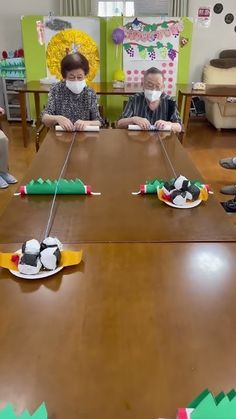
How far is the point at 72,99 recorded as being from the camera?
2.30 metres

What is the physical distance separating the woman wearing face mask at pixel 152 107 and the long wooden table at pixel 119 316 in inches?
41.1

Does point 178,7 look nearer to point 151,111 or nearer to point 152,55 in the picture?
point 152,55

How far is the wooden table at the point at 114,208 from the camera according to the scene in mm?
1047

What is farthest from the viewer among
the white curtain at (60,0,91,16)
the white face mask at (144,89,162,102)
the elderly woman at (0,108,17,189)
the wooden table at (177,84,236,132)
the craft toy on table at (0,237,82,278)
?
the white curtain at (60,0,91,16)

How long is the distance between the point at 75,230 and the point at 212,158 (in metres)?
2.88

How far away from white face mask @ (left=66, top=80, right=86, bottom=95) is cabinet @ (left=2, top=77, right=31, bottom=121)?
2.62 metres

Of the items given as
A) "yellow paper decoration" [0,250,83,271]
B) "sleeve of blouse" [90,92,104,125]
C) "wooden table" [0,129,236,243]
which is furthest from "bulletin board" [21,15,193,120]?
"yellow paper decoration" [0,250,83,271]

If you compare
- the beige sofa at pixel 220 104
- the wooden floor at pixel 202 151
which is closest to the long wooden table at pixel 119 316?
the wooden floor at pixel 202 151

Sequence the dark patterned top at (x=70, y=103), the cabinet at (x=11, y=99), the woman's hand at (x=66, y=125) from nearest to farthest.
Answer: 1. the woman's hand at (x=66, y=125)
2. the dark patterned top at (x=70, y=103)
3. the cabinet at (x=11, y=99)

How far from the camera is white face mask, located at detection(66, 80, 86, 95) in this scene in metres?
2.21

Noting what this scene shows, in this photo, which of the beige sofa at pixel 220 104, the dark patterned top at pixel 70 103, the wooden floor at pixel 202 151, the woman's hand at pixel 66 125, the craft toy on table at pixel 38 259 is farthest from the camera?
the beige sofa at pixel 220 104

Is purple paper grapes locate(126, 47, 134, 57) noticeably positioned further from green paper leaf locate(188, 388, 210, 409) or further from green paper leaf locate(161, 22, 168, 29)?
green paper leaf locate(188, 388, 210, 409)

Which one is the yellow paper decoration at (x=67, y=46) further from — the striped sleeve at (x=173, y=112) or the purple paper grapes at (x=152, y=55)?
the striped sleeve at (x=173, y=112)

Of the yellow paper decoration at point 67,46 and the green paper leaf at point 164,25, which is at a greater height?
the green paper leaf at point 164,25
